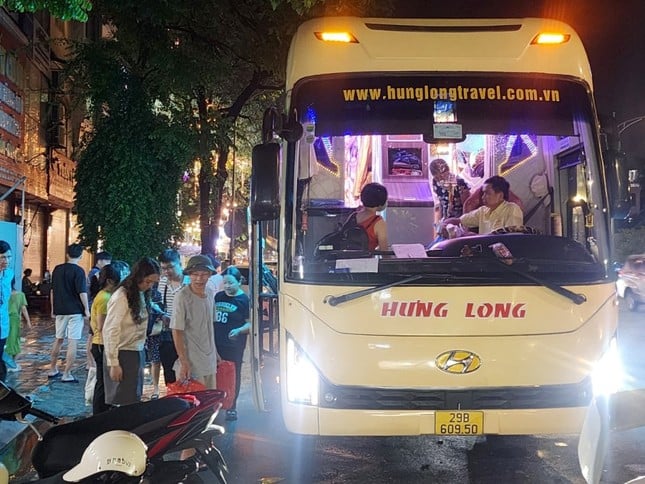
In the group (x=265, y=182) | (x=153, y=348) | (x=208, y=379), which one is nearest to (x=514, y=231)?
(x=265, y=182)

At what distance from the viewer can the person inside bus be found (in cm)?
521

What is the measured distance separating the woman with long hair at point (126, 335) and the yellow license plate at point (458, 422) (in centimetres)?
281

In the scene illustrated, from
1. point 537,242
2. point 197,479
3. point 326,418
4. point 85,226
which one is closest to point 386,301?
point 326,418

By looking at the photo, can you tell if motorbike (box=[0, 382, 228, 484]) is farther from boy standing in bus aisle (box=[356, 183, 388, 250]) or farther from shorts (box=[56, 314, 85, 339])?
shorts (box=[56, 314, 85, 339])

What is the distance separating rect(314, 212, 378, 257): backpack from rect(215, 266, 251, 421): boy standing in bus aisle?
2.50m

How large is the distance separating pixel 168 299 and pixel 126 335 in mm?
2271

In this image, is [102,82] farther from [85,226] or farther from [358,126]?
[358,126]

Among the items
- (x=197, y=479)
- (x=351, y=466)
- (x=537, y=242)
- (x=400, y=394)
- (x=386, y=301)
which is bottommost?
(x=351, y=466)

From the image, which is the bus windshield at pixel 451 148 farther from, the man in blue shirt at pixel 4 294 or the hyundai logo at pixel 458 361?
the man in blue shirt at pixel 4 294

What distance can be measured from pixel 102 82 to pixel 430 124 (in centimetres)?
727

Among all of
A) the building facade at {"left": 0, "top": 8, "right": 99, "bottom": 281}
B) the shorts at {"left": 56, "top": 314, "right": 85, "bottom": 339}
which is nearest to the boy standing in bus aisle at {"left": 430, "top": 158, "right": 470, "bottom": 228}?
the shorts at {"left": 56, "top": 314, "right": 85, "bottom": 339}

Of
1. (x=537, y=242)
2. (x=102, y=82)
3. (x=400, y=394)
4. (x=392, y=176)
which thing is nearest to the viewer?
(x=400, y=394)

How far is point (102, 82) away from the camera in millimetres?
10273

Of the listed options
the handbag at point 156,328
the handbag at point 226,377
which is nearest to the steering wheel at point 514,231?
the handbag at point 226,377
